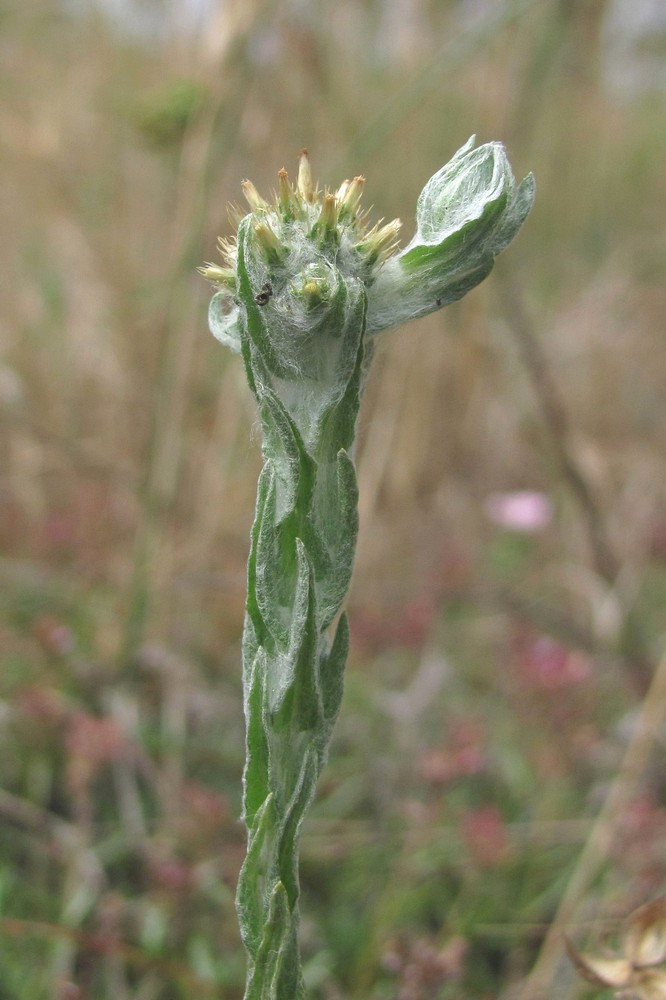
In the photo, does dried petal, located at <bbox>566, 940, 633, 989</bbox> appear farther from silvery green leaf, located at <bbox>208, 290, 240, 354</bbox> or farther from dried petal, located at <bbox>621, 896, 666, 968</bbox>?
silvery green leaf, located at <bbox>208, 290, 240, 354</bbox>

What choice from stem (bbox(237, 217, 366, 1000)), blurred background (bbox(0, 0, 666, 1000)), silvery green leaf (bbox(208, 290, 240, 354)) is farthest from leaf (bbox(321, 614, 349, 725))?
blurred background (bbox(0, 0, 666, 1000))

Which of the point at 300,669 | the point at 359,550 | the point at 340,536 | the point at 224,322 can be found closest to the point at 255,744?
the point at 300,669

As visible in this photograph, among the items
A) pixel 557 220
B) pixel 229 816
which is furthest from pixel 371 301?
pixel 557 220

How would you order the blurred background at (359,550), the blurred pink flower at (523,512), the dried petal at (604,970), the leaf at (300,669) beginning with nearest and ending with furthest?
1. the leaf at (300,669)
2. the dried petal at (604,970)
3. the blurred background at (359,550)
4. the blurred pink flower at (523,512)

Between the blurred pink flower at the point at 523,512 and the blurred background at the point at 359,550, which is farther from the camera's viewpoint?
the blurred pink flower at the point at 523,512

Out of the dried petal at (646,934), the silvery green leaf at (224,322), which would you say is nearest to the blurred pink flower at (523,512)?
the dried petal at (646,934)

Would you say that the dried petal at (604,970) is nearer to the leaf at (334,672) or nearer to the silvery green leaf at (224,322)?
the leaf at (334,672)

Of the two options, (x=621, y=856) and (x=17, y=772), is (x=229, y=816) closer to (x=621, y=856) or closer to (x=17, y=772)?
(x=17, y=772)

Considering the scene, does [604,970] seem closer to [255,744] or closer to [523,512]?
[255,744]
